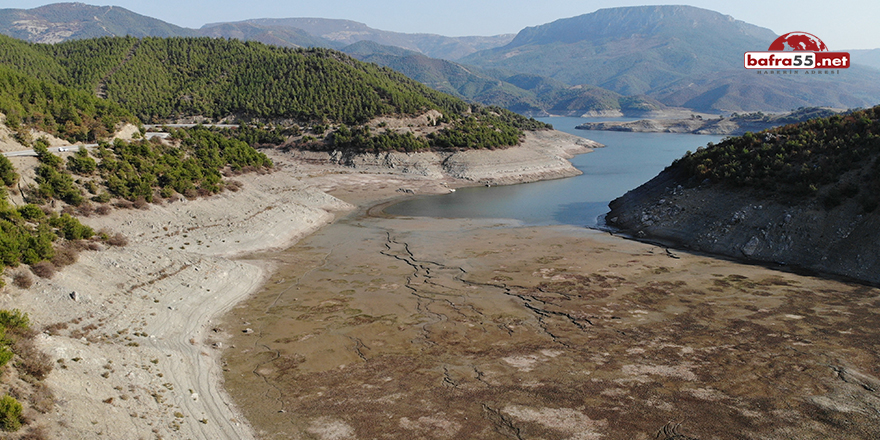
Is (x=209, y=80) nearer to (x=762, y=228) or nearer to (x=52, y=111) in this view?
(x=52, y=111)

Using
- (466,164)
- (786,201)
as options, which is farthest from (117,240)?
(466,164)

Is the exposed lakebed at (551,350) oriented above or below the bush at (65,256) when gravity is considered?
below

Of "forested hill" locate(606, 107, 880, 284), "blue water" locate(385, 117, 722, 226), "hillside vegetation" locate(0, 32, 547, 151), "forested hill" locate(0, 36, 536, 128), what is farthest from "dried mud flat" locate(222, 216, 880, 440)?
"forested hill" locate(0, 36, 536, 128)

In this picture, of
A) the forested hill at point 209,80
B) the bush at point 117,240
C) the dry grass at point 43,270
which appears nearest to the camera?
the dry grass at point 43,270

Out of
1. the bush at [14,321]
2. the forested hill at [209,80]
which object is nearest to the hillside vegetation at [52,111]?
the bush at [14,321]

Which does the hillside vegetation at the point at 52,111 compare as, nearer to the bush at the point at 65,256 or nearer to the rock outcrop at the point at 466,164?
the bush at the point at 65,256

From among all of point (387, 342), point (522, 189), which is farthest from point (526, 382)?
point (522, 189)

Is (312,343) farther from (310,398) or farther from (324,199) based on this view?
(324,199)
